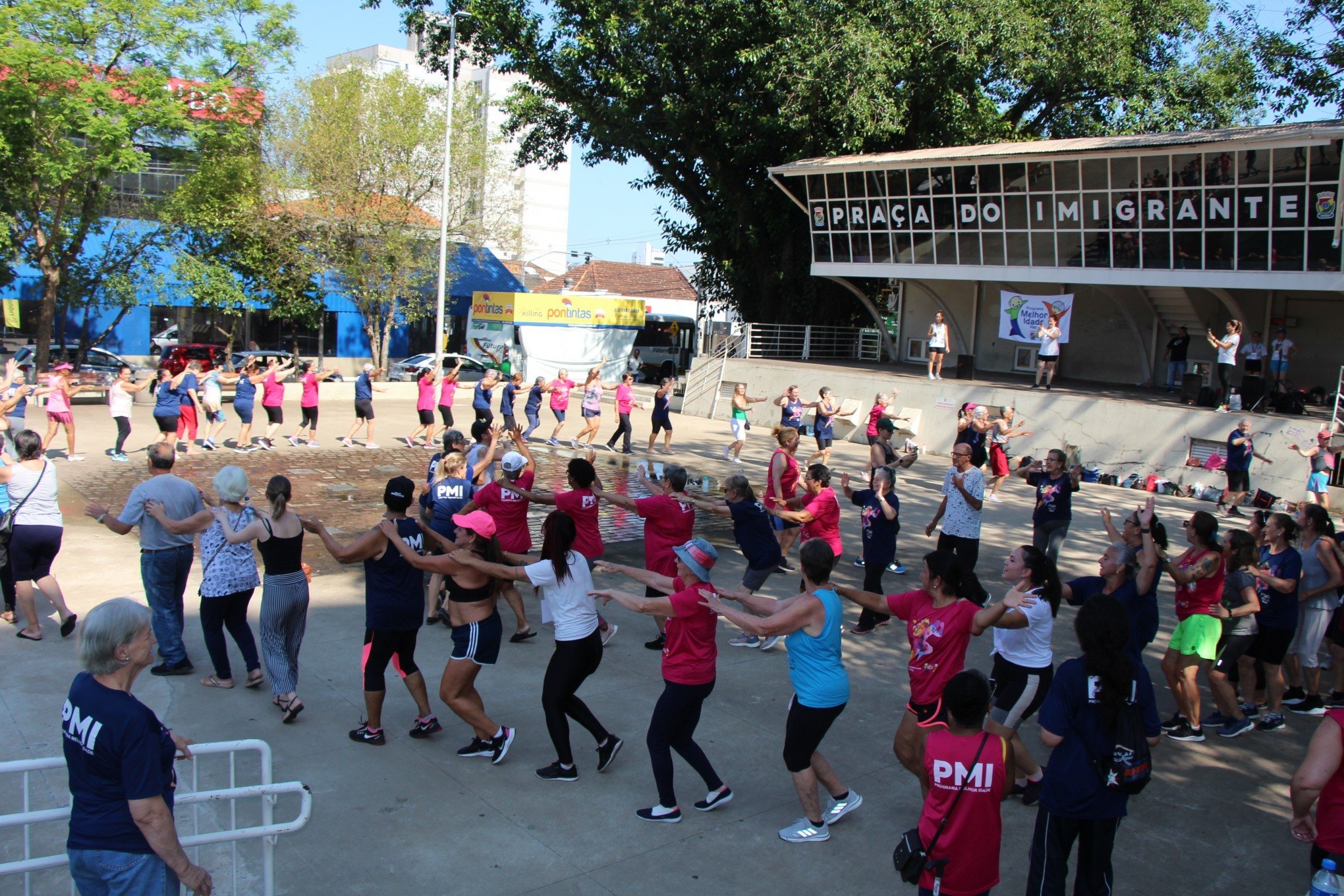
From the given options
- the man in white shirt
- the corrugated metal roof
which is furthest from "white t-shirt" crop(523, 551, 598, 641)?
the corrugated metal roof

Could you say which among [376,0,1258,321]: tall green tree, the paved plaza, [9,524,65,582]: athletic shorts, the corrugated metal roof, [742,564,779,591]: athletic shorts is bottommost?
the paved plaza

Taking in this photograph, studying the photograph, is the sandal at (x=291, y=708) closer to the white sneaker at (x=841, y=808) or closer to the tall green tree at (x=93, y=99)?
the white sneaker at (x=841, y=808)

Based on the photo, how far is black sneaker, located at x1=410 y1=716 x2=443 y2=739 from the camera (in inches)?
247

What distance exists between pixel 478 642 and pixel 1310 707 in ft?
20.1

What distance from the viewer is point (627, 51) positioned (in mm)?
26656

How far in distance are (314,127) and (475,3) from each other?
6531mm

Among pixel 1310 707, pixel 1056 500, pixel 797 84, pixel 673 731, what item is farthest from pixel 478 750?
pixel 797 84

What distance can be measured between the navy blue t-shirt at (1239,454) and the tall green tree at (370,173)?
24381 millimetres

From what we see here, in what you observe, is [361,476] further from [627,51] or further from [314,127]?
[314,127]

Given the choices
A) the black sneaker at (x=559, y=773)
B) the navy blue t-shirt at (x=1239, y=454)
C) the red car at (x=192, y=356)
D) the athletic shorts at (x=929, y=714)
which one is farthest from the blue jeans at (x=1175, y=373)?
the red car at (x=192, y=356)

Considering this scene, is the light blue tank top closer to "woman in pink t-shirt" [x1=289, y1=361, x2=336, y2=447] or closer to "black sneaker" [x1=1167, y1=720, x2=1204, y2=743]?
"black sneaker" [x1=1167, y1=720, x2=1204, y2=743]

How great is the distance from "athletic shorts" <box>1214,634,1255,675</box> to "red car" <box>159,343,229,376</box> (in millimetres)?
24937

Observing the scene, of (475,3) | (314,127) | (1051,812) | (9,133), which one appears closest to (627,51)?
(475,3)

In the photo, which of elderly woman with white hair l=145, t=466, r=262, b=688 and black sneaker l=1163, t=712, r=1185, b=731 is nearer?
elderly woman with white hair l=145, t=466, r=262, b=688
